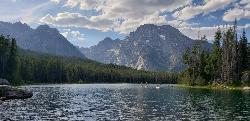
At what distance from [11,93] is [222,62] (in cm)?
11317

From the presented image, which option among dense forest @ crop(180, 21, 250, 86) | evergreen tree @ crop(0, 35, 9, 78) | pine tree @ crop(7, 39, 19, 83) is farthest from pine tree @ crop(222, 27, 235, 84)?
evergreen tree @ crop(0, 35, 9, 78)

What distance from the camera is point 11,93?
89500 mm

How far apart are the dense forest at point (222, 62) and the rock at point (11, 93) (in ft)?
314

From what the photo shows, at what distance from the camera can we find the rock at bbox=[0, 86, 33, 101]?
8786cm

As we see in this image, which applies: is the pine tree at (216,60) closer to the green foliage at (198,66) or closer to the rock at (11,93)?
the green foliage at (198,66)

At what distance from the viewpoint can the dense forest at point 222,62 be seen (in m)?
165

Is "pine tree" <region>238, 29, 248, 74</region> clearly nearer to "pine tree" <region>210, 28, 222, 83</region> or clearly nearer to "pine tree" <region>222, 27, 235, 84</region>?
"pine tree" <region>222, 27, 235, 84</region>

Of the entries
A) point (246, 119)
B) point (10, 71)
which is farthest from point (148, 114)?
point (10, 71)

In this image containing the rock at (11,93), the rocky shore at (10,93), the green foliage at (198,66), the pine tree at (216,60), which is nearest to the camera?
the rocky shore at (10,93)

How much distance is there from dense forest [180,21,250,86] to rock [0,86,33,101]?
95.6 meters

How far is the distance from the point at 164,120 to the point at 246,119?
1169cm

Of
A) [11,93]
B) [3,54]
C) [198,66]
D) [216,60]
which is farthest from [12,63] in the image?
[216,60]

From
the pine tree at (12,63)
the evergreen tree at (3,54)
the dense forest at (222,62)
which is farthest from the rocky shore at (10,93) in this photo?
the dense forest at (222,62)

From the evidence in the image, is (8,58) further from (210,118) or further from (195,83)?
(210,118)
